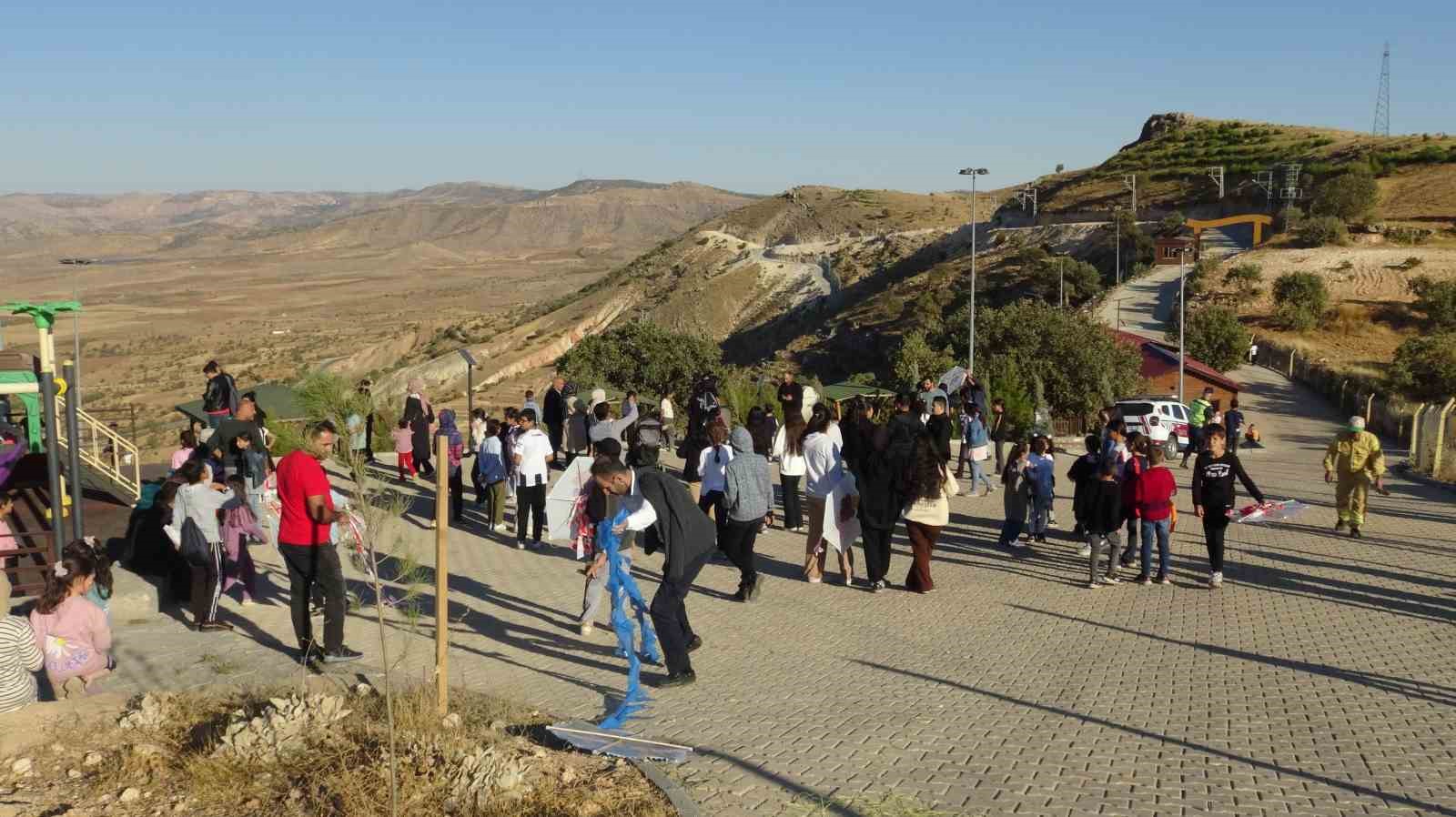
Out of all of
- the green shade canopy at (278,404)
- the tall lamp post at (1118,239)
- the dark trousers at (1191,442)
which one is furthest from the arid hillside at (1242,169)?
the green shade canopy at (278,404)

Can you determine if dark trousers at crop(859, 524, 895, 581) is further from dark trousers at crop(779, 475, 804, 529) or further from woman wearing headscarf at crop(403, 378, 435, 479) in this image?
woman wearing headscarf at crop(403, 378, 435, 479)

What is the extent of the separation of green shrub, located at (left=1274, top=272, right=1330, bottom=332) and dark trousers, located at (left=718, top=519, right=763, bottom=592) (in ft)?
174

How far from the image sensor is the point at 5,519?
35.6 feet

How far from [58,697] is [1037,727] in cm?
623

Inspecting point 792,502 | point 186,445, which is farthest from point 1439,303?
point 186,445

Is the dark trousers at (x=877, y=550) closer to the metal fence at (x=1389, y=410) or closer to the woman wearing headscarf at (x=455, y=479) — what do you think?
the woman wearing headscarf at (x=455, y=479)

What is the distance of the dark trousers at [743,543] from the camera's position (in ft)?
34.1

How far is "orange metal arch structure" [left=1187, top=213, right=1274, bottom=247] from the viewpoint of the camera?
249 feet

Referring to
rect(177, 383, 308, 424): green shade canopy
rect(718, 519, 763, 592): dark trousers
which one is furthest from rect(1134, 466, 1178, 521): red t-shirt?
rect(177, 383, 308, 424): green shade canopy

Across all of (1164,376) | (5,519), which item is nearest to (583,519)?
(5,519)

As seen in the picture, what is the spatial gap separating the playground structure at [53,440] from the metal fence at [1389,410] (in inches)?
728

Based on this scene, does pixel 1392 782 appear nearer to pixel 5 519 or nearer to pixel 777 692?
pixel 777 692

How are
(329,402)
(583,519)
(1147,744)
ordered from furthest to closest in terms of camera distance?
1. (329,402)
2. (583,519)
3. (1147,744)

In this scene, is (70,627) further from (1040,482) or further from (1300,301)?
(1300,301)
